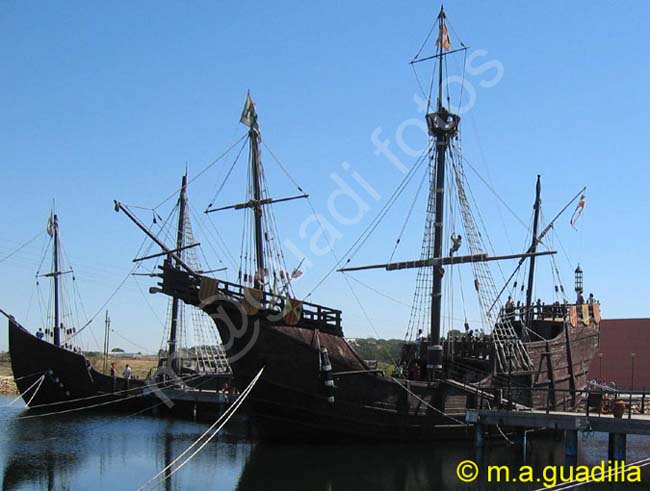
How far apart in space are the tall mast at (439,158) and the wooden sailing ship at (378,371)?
39mm

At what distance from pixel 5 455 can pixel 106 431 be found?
22.2ft

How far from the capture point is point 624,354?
160 feet

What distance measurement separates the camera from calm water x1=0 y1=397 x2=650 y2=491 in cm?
1936

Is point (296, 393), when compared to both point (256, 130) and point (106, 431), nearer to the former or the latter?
point (106, 431)

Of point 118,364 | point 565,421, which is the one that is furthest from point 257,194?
point 118,364

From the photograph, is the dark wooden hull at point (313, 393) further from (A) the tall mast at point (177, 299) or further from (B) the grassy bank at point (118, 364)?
(B) the grassy bank at point (118, 364)

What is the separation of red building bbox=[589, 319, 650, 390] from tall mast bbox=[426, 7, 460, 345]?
25298mm

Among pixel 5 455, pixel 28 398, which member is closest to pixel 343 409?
pixel 5 455

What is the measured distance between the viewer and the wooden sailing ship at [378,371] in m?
22.8

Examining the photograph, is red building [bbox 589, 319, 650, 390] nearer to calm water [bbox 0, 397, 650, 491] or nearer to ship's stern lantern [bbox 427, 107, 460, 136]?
calm water [bbox 0, 397, 650, 491]

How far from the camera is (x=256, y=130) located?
31.2 meters

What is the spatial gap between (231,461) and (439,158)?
527 inches

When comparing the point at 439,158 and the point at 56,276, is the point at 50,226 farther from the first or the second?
the point at 439,158

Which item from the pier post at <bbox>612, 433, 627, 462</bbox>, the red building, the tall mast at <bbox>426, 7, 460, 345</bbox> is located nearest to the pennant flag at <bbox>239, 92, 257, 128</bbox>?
the tall mast at <bbox>426, 7, 460, 345</bbox>
